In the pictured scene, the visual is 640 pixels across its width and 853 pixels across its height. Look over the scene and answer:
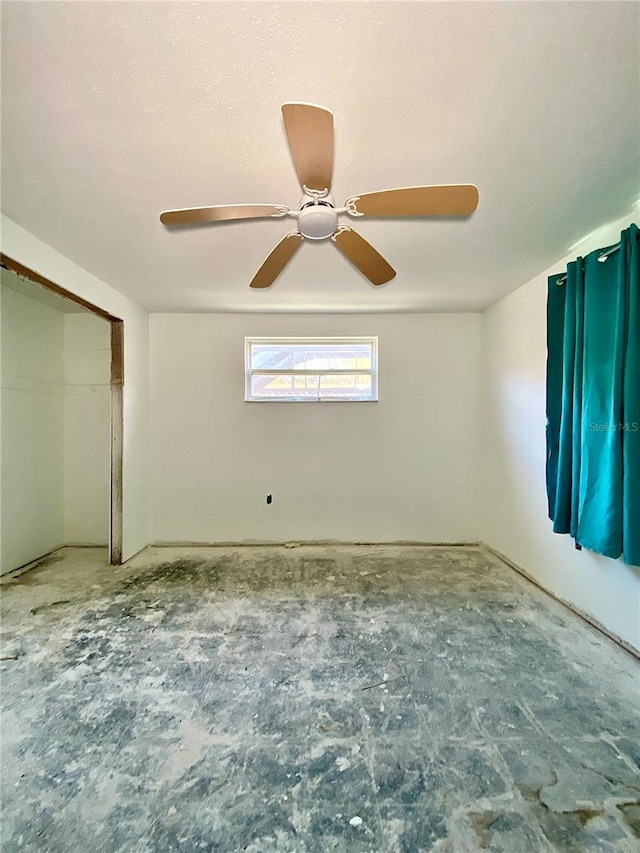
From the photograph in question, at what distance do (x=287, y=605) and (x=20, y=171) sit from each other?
284 cm

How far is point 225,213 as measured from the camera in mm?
1491

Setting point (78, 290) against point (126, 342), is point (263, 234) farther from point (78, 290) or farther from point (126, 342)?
point (126, 342)

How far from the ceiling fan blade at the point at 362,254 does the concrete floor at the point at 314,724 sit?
211 centimetres

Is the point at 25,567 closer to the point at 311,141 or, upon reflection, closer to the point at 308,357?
the point at 308,357

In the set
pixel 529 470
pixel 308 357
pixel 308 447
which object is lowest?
pixel 529 470

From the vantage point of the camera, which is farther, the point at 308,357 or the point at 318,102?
the point at 308,357

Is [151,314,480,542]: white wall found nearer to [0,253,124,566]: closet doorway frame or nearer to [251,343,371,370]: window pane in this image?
[251,343,371,370]: window pane

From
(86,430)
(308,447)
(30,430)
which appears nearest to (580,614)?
(308,447)

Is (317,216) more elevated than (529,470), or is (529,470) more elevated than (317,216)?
(317,216)

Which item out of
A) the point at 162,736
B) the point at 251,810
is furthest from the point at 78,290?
the point at 251,810

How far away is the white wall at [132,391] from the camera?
9.71ft

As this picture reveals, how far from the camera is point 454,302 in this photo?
3.76 meters

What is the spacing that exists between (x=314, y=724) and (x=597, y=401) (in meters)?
2.20

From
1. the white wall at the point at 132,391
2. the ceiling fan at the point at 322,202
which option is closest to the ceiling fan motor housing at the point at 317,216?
the ceiling fan at the point at 322,202
